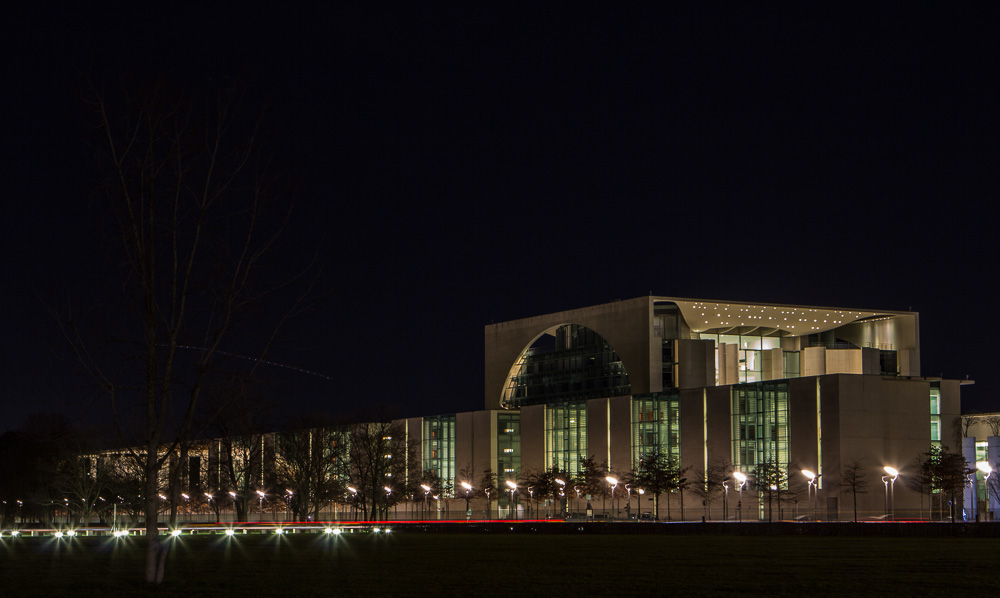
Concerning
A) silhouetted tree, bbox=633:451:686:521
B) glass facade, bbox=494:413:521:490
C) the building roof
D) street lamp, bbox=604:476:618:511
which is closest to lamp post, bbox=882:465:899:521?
silhouetted tree, bbox=633:451:686:521

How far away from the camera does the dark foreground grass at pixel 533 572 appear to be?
68.9 feet

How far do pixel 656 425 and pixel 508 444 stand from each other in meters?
22.3

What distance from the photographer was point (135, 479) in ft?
290

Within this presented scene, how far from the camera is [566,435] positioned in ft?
370

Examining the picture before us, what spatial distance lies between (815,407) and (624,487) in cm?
2047

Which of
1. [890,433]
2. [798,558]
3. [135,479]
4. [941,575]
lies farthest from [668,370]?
[941,575]

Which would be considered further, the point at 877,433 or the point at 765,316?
the point at 765,316

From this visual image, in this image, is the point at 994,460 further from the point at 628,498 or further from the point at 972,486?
the point at 628,498

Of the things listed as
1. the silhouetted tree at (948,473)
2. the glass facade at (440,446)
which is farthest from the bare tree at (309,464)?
the silhouetted tree at (948,473)

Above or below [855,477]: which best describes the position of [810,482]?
below

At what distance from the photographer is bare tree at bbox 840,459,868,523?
85062 millimetres

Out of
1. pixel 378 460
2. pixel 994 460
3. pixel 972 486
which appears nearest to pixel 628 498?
pixel 378 460

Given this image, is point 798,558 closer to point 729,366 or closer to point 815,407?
point 815,407

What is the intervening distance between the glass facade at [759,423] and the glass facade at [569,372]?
1714 centimetres
